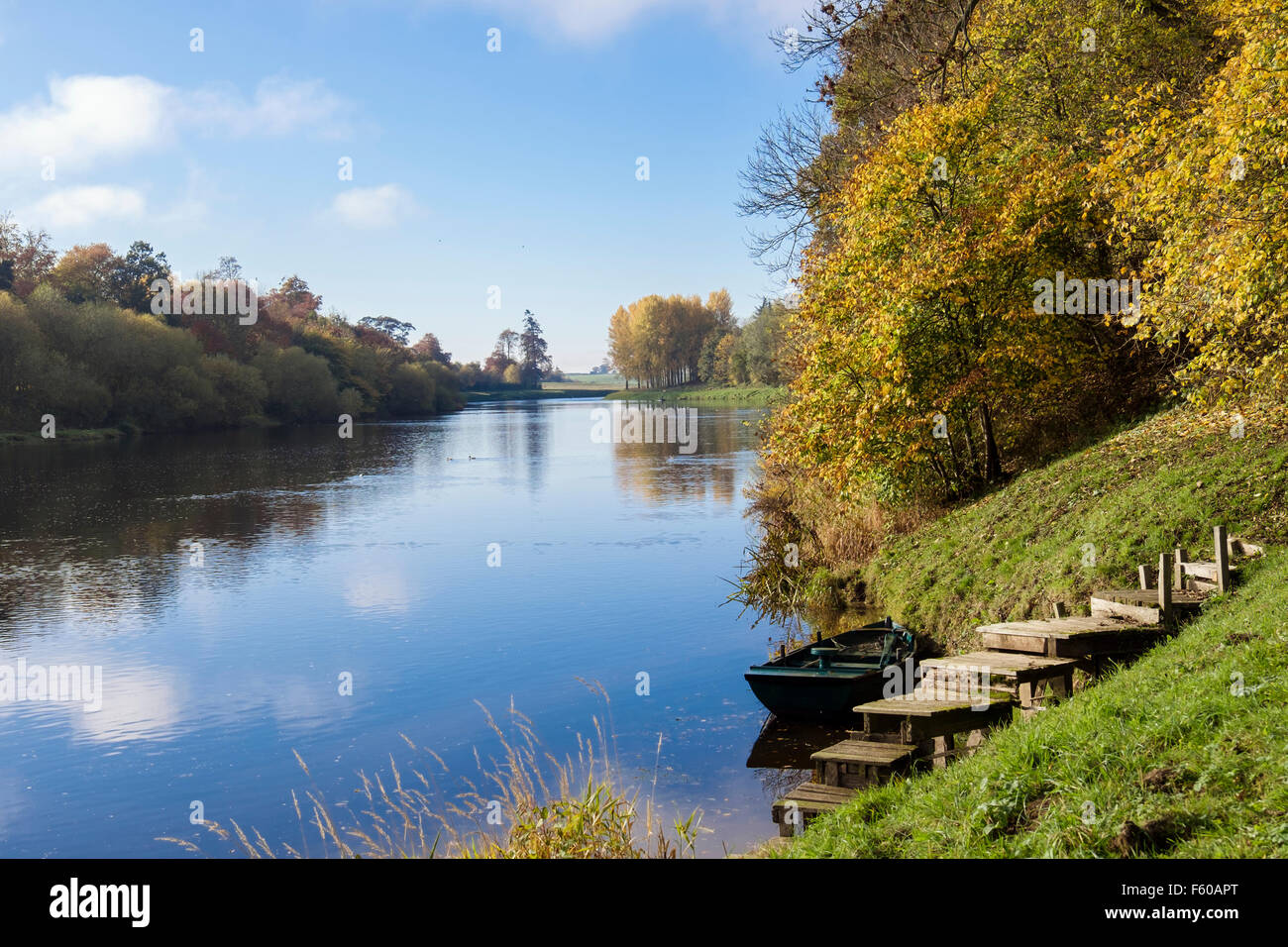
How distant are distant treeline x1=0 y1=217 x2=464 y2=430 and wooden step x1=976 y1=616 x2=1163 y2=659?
6845cm

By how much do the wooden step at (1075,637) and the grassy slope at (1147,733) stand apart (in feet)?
1.99

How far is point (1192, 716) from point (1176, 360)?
15.5 metres

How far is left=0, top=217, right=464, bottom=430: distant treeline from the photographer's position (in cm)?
6562

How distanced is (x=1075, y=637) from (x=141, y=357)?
248 ft

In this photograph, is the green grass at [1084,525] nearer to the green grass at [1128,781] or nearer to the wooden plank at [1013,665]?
the wooden plank at [1013,665]

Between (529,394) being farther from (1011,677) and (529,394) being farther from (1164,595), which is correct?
(1011,677)

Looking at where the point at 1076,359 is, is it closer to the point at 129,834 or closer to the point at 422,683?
the point at 422,683

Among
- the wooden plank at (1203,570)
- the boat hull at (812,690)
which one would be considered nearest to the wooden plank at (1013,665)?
the wooden plank at (1203,570)

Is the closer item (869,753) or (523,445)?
(869,753)

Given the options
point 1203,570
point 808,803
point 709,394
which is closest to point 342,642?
point 808,803

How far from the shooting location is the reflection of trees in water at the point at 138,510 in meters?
24.1

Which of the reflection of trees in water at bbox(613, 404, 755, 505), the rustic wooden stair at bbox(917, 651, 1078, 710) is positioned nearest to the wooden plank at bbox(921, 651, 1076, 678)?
the rustic wooden stair at bbox(917, 651, 1078, 710)

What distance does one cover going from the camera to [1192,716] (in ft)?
21.9

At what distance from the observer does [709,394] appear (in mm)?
129000
